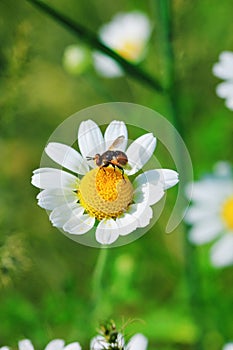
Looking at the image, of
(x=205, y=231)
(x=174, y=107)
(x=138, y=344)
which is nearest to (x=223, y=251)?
(x=205, y=231)

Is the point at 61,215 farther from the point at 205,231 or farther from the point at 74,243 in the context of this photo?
the point at 74,243

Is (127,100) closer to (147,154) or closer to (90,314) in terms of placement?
(90,314)

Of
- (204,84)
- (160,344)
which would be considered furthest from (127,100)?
(160,344)

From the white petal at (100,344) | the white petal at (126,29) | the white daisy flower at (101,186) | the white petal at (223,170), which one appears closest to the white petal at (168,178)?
the white daisy flower at (101,186)

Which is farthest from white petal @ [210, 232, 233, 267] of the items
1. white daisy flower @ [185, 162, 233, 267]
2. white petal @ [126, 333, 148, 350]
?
white petal @ [126, 333, 148, 350]

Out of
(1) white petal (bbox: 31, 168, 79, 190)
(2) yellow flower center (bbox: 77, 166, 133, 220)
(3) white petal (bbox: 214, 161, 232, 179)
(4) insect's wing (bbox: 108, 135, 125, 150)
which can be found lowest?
(2) yellow flower center (bbox: 77, 166, 133, 220)

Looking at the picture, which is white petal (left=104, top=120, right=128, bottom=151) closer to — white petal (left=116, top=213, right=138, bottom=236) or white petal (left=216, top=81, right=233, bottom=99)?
white petal (left=116, top=213, right=138, bottom=236)
